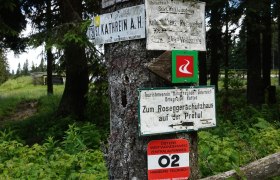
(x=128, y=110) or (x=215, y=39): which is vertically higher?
(x=215, y=39)

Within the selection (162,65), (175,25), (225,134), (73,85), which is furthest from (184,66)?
(73,85)

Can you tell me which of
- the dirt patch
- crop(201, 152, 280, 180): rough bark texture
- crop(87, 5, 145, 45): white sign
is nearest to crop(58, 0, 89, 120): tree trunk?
the dirt patch

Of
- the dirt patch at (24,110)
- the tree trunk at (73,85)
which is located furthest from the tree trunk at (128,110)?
the dirt patch at (24,110)

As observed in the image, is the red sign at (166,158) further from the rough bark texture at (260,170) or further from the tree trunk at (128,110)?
the rough bark texture at (260,170)

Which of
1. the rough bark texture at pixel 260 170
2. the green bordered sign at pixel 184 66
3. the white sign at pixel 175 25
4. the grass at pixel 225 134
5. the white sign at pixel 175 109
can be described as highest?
the white sign at pixel 175 25

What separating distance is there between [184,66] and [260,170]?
71.8 inches

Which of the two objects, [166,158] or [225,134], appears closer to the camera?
[166,158]

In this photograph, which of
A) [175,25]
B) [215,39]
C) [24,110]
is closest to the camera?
[175,25]

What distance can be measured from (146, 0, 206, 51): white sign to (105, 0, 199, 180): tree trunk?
98mm

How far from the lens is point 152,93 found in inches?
109

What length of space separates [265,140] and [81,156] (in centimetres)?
306

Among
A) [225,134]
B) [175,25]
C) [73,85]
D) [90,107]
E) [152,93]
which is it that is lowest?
[225,134]

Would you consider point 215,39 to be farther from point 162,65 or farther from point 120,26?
point 162,65

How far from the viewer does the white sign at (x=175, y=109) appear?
2.75 metres
